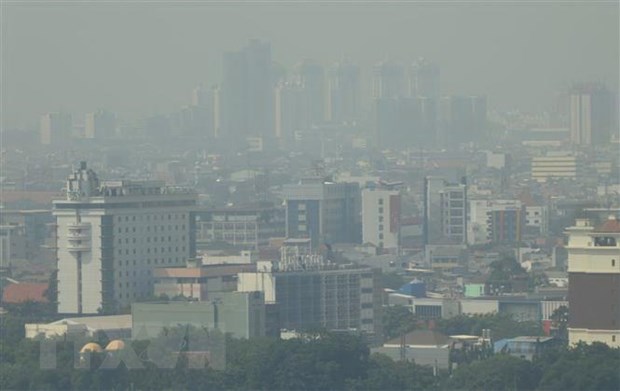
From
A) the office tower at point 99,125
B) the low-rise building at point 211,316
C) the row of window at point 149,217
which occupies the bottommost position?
the low-rise building at point 211,316

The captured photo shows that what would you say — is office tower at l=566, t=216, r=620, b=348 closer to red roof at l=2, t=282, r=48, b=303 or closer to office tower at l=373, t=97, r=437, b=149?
red roof at l=2, t=282, r=48, b=303

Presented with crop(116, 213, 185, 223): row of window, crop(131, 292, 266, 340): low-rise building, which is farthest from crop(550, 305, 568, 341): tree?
crop(116, 213, 185, 223): row of window

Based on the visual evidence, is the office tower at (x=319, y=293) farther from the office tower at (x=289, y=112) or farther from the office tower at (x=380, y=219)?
the office tower at (x=289, y=112)

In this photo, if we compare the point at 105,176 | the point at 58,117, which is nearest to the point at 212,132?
the point at 58,117

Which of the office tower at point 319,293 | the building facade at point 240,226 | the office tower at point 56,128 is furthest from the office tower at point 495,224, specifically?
the office tower at point 319,293

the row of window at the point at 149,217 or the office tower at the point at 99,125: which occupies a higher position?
the office tower at the point at 99,125

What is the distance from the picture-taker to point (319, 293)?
23078mm

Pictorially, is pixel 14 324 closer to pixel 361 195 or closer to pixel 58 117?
pixel 361 195

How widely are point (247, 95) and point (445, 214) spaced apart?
18597 mm

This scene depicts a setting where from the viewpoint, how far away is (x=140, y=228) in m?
26.8

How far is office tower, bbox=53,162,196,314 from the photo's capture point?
84.9 ft

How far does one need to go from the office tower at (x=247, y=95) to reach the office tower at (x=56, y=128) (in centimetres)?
685

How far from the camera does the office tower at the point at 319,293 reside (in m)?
22.6

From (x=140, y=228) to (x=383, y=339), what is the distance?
484 centimetres
